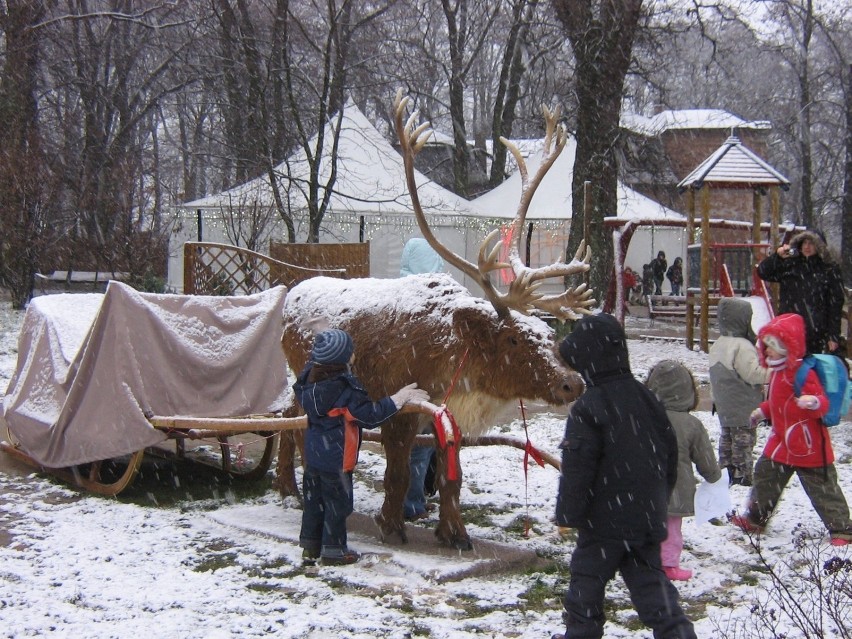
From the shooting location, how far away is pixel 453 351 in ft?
17.9

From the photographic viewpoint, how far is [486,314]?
Result: 5508 mm

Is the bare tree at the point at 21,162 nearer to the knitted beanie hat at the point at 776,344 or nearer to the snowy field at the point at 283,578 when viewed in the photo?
the snowy field at the point at 283,578

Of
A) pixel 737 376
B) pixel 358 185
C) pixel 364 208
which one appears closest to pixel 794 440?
pixel 737 376

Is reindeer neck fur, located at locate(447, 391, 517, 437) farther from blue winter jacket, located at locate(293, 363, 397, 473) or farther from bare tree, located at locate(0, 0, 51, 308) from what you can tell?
bare tree, located at locate(0, 0, 51, 308)

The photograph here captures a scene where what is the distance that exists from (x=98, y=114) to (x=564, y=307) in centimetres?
2304

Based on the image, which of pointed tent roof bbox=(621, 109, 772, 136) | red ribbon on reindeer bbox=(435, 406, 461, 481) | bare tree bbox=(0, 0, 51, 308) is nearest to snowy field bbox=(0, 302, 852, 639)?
red ribbon on reindeer bbox=(435, 406, 461, 481)

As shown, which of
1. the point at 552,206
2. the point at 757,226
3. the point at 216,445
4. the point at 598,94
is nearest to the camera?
the point at 216,445

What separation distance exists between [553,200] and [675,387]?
16338 millimetres

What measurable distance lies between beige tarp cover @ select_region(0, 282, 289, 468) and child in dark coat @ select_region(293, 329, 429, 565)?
5.03 feet

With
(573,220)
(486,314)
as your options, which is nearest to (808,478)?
(486,314)

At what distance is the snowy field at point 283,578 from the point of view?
427 cm

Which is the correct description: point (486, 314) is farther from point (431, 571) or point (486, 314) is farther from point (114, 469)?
point (114, 469)

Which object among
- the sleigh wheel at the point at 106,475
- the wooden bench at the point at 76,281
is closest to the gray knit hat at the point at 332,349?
the sleigh wheel at the point at 106,475

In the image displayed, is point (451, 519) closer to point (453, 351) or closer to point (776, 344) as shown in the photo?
point (453, 351)
